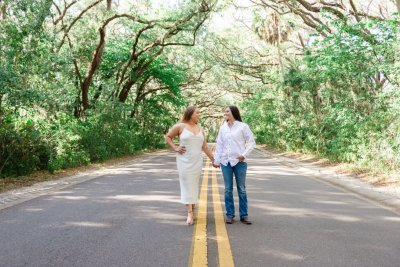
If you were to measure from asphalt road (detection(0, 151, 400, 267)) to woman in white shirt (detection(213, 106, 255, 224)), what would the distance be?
342mm

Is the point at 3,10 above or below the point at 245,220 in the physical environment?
above

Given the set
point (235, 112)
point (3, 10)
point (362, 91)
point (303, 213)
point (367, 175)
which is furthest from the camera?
point (362, 91)

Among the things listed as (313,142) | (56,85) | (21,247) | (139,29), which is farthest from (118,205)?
(139,29)

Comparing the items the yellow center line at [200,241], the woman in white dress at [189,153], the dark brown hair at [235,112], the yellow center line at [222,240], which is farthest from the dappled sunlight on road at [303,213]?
the dark brown hair at [235,112]

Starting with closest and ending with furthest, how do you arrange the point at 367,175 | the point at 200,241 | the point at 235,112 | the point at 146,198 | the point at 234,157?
the point at 200,241, the point at 234,157, the point at 235,112, the point at 146,198, the point at 367,175

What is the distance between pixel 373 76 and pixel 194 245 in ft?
41.9

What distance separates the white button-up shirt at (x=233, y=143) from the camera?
20.4 feet

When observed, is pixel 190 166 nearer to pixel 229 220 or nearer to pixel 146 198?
pixel 229 220

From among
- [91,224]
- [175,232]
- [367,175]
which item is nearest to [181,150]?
[175,232]

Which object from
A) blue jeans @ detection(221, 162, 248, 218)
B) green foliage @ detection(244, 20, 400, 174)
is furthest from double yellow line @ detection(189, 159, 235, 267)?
green foliage @ detection(244, 20, 400, 174)

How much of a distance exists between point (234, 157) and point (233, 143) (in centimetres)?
21

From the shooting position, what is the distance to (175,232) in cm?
562

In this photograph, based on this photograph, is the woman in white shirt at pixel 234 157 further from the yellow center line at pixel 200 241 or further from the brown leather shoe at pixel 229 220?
the yellow center line at pixel 200 241

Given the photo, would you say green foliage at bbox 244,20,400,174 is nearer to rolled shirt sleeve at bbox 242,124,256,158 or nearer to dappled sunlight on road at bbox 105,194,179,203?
dappled sunlight on road at bbox 105,194,179,203
